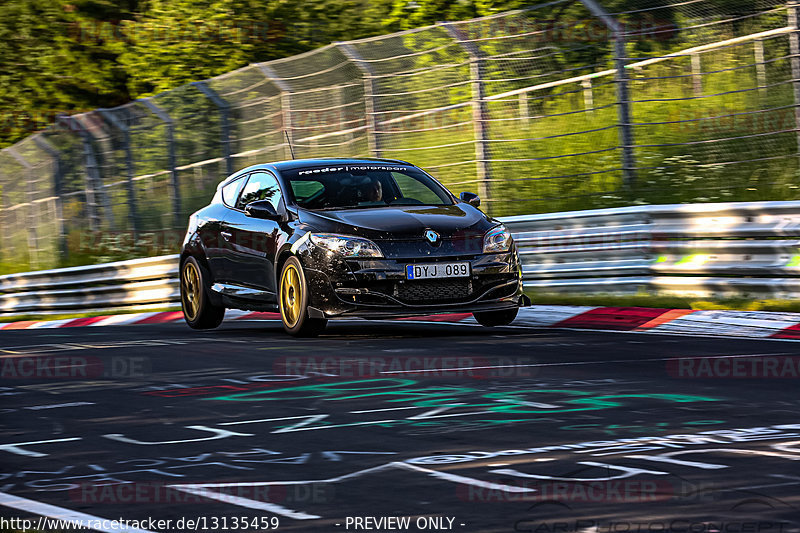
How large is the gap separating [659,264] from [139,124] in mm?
11309

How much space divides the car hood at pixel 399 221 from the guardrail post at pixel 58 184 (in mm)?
14622

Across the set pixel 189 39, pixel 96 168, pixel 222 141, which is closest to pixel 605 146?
pixel 222 141

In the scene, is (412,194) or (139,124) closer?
(412,194)

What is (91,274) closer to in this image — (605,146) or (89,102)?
(605,146)

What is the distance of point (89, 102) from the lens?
35.2m

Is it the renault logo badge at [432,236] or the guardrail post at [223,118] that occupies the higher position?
the guardrail post at [223,118]

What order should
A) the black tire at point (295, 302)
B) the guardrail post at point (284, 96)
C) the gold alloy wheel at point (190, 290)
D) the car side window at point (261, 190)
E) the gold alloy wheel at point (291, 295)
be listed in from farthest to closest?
1. the guardrail post at point (284, 96)
2. the gold alloy wheel at point (190, 290)
3. the car side window at point (261, 190)
4. the gold alloy wheel at point (291, 295)
5. the black tire at point (295, 302)

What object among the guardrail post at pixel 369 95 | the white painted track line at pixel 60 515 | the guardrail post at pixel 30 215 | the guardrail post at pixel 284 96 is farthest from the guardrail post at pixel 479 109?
the guardrail post at pixel 30 215

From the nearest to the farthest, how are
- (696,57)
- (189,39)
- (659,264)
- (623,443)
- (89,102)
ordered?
(623,443) → (659,264) → (696,57) → (189,39) → (89,102)

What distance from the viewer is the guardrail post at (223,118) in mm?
20141

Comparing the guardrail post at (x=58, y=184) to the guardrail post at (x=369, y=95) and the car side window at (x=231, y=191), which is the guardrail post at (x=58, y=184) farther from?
the car side window at (x=231, y=191)

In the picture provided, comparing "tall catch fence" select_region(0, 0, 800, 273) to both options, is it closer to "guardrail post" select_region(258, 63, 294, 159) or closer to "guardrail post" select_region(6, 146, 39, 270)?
"guardrail post" select_region(258, 63, 294, 159)

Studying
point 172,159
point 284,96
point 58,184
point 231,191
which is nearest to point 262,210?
point 231,191

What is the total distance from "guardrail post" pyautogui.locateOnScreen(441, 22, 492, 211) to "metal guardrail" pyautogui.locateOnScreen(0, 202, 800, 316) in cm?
160
